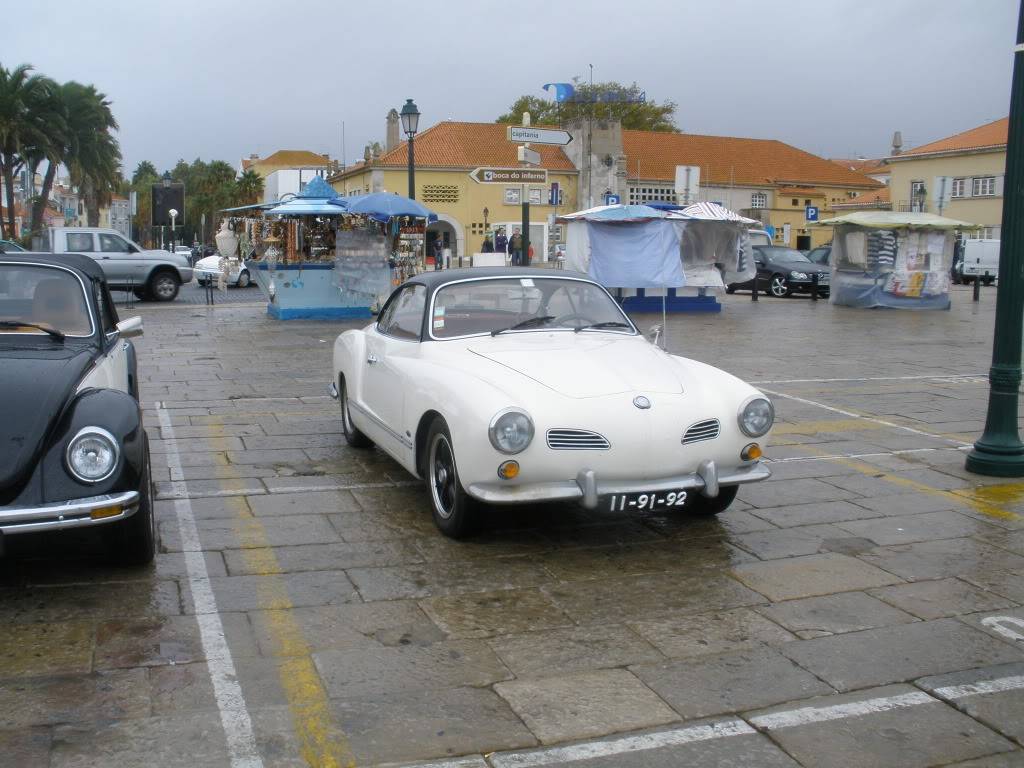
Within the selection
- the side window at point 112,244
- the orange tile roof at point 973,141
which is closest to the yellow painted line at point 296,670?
the side window at point 112,244

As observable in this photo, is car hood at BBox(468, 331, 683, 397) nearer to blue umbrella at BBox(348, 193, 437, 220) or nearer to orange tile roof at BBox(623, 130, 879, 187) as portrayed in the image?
blue umbrella at BBox(348, 193, 437, 220)

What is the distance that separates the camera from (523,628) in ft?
14.4

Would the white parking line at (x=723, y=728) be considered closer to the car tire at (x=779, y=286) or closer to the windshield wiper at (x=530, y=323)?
the windshield wiper at (x=530, y=323)

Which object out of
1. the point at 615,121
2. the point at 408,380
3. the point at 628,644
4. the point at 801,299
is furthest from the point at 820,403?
the point at 615,121

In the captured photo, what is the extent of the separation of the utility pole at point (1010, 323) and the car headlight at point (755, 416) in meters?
2.35

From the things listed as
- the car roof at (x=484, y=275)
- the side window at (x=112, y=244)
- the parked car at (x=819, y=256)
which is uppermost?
the parked car at (x=819, y=256)

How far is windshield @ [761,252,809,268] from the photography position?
2934cm

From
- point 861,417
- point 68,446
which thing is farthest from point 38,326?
point 861,417

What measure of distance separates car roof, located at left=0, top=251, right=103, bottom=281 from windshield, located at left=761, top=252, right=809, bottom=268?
82.1 ft

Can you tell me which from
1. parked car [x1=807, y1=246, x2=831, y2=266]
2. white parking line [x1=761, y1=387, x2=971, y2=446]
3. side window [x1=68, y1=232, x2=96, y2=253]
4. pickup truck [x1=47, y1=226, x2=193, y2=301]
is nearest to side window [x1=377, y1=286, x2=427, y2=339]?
white parking line [x1=761, y1=387, x2=971, y2=446]

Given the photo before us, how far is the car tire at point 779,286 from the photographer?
93.5 ft

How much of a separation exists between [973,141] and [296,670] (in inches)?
2107

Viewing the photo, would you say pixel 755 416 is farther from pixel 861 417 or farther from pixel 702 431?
pixel 861 417

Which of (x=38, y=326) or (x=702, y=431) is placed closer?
(x=702, y=431)
